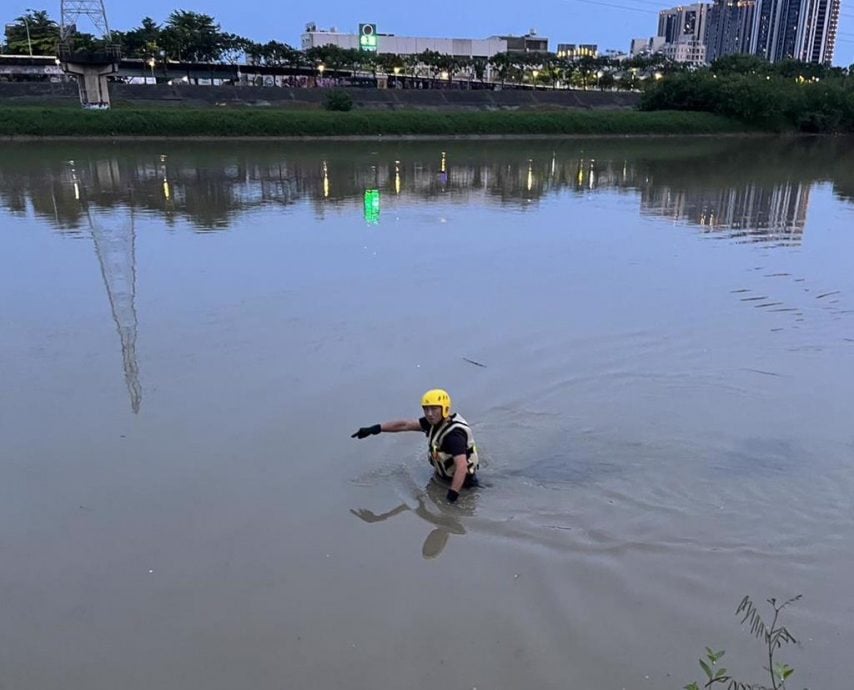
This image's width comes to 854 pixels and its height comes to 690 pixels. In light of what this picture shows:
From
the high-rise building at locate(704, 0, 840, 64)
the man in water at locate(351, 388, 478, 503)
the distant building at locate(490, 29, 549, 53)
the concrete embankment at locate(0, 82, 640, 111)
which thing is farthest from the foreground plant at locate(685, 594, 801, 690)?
the high-rise building at locate(704, 0, 840, 64)

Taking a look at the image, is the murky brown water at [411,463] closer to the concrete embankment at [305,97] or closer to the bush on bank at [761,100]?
the concrete embankment at [305,97]

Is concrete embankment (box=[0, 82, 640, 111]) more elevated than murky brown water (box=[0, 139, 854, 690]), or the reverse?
concrete embankment (box=[0, 82, 640, 111])

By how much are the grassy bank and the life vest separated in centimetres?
4283

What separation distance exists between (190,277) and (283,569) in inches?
365

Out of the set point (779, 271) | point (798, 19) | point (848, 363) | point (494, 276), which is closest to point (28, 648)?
point (848, 363)

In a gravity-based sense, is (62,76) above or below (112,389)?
above

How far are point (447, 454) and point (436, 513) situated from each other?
1.63ft

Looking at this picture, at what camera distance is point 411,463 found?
7344 mm

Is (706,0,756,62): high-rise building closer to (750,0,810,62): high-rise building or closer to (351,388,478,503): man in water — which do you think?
(750,0,810,62): high-rise building

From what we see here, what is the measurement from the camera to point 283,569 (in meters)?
5.74

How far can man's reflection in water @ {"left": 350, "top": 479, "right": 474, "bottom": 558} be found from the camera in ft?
20.3

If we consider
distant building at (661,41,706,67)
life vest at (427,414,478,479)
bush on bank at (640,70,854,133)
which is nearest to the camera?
life vest at (427,414,478,479)

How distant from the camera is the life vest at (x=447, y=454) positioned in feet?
21.4

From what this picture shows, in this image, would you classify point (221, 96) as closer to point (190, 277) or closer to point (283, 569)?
point (190, 277)
